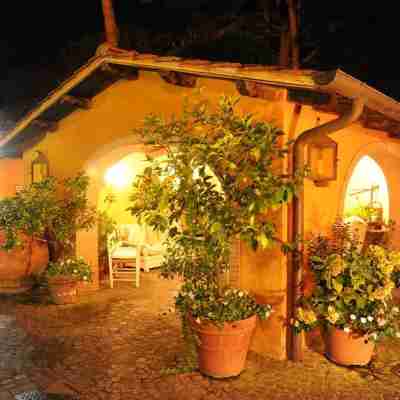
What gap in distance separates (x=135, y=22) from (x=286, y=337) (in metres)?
10.4

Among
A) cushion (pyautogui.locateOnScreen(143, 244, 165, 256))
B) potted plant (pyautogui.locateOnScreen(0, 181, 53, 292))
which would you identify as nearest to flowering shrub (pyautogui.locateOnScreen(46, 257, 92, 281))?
potted plant (pyautogui.locateOnScreen(0, 181, 53, 292))

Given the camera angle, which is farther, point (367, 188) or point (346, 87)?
point (367, 188)

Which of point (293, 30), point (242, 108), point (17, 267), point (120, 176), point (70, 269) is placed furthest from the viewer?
point (293, 30)

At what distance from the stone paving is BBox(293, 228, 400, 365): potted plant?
24 cm

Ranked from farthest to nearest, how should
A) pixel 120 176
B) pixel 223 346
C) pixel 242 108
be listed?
pixel 120 176
pixel 242 108
pixel 223 346

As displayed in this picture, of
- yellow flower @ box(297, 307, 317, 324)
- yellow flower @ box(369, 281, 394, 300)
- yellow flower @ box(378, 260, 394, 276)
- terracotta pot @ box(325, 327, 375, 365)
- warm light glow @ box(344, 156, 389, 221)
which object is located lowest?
terracotta pot @ box(325, 327, 375, 365)

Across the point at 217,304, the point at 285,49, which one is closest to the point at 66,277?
the point at 217,304

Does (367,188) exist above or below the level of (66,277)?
above

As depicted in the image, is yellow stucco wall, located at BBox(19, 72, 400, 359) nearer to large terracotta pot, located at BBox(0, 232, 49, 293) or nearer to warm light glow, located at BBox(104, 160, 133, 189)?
large terracotta pot, located at BBox(0, 232, 49, 293)

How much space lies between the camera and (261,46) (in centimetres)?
1123

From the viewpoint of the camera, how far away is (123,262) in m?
8.19

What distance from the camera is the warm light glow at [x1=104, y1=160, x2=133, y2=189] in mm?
9492

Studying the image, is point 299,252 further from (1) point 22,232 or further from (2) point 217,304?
(1) point 22,232

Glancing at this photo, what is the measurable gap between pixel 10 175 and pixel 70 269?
2.64 metres
